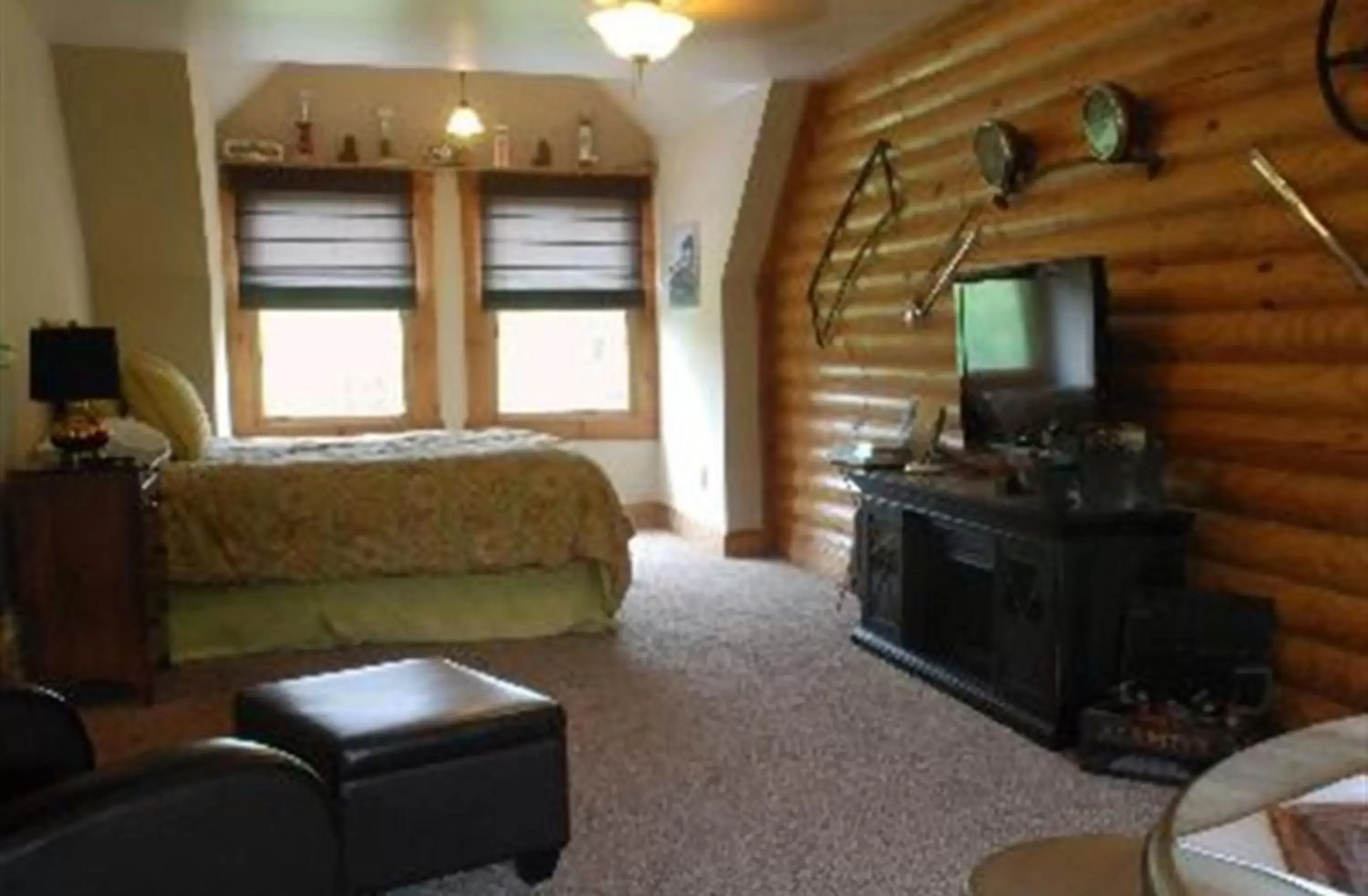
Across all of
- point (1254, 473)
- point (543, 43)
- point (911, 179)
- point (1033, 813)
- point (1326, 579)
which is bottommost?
point (1033, 813)

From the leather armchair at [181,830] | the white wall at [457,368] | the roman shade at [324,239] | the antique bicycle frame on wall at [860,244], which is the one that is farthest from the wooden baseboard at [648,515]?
→ the leather armchair at [181,830]

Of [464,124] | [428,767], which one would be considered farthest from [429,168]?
[428,767]

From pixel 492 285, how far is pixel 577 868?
5414 millimetres

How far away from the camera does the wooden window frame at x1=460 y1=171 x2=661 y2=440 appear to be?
7730 millimetres

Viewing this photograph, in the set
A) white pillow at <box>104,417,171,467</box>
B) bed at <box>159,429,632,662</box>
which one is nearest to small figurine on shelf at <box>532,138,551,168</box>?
bed at <box>159,429,632,662</box>

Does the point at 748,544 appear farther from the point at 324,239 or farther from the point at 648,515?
the point at 324,239

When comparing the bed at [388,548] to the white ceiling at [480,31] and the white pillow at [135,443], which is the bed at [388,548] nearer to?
the white pillow at [135,443]

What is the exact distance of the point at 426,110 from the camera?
25.0ft

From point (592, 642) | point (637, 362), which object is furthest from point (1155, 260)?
point (637, 362)

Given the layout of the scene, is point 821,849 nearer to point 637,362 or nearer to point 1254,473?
point 1254,473

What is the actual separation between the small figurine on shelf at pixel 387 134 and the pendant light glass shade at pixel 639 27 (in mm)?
3591

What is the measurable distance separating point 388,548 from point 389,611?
29 cm

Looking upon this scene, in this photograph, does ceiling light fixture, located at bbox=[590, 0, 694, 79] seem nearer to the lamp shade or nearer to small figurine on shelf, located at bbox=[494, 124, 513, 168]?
the lamp shade

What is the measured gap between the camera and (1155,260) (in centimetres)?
391
